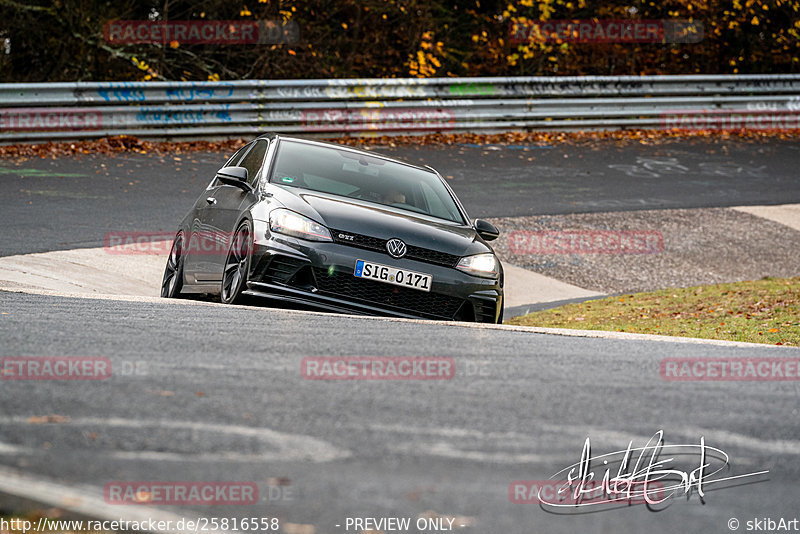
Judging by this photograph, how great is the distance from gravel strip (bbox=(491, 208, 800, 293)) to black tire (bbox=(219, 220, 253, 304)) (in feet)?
18.6

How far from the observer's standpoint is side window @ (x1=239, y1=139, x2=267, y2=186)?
8312 mm

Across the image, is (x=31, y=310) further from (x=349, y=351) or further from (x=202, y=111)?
(x=202, y=111)

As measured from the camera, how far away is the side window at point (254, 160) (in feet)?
27.3

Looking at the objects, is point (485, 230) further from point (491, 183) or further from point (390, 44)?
point (390, 44)

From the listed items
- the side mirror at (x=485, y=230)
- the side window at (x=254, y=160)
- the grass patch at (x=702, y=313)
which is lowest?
the grass patch at (x=702, y=313)

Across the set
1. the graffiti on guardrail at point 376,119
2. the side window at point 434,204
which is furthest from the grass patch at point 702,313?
the graffiti on guardrail at point 376,119

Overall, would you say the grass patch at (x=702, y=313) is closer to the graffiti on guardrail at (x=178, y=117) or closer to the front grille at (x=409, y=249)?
the front grille at (x=409, y=249)

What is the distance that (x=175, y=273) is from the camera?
8.87 metres

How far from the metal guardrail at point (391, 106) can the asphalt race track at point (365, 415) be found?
10.7 metres

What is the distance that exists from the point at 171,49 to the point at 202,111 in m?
3.18

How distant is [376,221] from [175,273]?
7.54 ft
